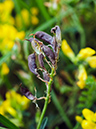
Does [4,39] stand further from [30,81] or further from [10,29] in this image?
[30,81]

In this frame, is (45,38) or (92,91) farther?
(92,91)

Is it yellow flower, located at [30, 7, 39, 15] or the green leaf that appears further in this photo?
yellow flower, located at [30, 7, 39, 15]

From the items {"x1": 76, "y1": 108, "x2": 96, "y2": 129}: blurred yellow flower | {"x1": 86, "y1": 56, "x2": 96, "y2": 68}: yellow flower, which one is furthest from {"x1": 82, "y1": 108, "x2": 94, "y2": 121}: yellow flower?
{"x1": 86, "y1": 56, "x2": 96, "y2": 68}: yellow flower

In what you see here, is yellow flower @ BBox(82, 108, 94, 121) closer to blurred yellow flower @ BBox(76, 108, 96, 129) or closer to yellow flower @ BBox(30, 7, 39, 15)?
blurred yellow flower @ BBox(76, 108, 96, 129)

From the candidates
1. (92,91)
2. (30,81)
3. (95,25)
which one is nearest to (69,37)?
(95,25)

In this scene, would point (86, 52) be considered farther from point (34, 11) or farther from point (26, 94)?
point (34, 11)

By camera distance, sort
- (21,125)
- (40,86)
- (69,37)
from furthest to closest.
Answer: (69,37)
(40,86)
(21,125)

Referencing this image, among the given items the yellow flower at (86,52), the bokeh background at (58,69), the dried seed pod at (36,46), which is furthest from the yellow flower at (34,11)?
the dried seed pod at (36,46)

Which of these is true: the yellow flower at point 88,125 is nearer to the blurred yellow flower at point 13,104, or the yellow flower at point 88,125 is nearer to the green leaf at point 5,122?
the green leaf at point 5,122

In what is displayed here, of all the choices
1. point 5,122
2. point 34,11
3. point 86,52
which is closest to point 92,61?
point 86,52
